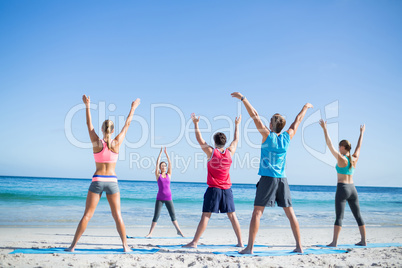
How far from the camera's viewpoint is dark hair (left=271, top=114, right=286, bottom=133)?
16.1 ft

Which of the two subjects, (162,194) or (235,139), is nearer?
(235,139)

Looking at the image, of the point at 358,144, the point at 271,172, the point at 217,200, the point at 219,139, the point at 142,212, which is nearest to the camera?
the point at 271,172

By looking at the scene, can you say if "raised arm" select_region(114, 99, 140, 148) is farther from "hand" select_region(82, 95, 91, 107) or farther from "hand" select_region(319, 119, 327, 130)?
"hand" select_region(319, 119, 327, 130)

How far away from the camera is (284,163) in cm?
485

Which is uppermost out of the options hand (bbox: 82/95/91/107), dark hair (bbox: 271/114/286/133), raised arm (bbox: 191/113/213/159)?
hand (bbox: 82/95/91/107)

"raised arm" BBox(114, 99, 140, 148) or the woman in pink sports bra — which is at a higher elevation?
"raised arm" BBox(114, 99, 140, 148)

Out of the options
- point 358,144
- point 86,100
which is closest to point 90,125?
point 86,100

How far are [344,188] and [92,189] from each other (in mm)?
4710

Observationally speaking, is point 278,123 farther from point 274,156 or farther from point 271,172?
point 271,172

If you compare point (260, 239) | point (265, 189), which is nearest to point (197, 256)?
point (265, 189)

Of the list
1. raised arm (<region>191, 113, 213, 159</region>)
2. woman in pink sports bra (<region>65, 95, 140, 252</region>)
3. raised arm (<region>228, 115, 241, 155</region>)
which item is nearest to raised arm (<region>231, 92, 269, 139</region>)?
raised arm (<region>228, 115, 241, 155</region>)

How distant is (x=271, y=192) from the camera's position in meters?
4.66

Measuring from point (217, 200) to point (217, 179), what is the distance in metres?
0.35

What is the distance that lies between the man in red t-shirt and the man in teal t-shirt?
64cm
